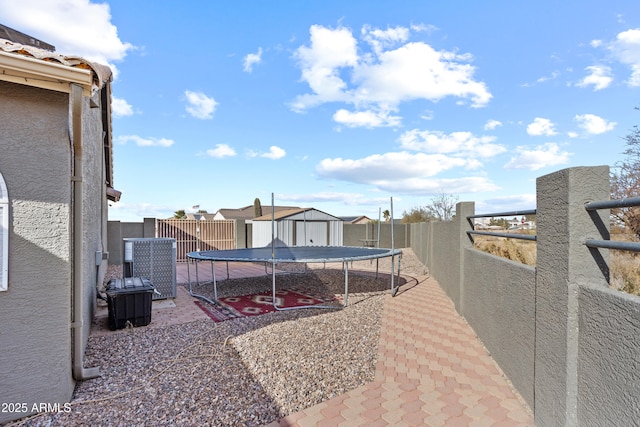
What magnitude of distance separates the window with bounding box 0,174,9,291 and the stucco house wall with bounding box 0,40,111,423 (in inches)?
0.9

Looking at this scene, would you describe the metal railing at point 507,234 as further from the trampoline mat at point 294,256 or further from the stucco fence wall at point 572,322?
the trampoline mat at point 294,256

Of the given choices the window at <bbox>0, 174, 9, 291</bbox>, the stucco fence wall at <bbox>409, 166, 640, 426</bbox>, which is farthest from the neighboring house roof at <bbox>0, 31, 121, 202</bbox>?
the stucco fence wall at <bbox>409, 166, 640, 426</bbox>

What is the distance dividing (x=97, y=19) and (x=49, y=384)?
17.5 feet

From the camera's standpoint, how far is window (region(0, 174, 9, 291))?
96.3 inches

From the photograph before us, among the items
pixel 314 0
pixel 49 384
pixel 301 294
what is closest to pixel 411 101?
pixel 314 0

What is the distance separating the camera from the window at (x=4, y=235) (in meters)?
2.45

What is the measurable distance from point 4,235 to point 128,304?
2421 mm

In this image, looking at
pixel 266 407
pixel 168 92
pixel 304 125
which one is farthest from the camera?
pixel 304 125

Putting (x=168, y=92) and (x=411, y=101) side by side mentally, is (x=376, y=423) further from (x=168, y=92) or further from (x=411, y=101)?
(x=411, y=101)

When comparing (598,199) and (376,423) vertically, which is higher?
(598,199)

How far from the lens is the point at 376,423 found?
2428 millimetres

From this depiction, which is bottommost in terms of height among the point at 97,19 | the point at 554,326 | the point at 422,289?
the point at 422,289

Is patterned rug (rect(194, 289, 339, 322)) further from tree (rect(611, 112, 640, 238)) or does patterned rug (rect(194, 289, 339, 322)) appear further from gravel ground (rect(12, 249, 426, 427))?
tree (rect(611, 112, 640, 238))

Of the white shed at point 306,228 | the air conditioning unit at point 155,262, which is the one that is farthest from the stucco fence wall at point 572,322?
the white shed at point 306,228
